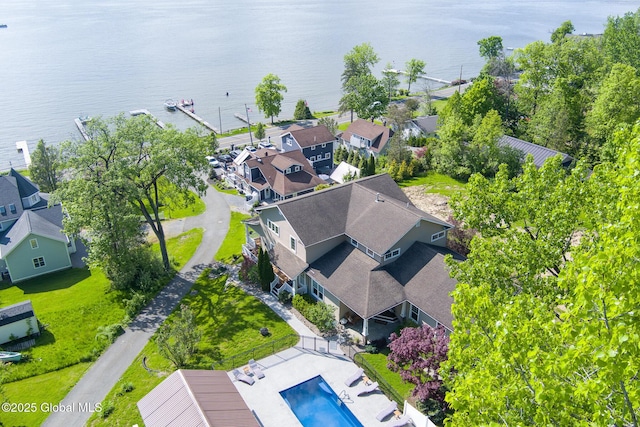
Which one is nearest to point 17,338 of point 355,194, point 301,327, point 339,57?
point 301,327

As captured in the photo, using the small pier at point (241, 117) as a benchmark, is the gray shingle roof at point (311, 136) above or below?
above

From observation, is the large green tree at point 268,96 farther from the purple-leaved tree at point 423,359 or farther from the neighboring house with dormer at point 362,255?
the purple-leaved tree at point 423,359

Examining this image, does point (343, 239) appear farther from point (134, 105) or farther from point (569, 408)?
point (134, 105)

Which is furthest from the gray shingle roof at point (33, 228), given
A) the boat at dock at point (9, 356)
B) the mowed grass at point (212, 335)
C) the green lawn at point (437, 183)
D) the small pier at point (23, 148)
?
the green lawn at point (437, 183)

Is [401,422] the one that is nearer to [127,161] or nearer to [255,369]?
[255,369]

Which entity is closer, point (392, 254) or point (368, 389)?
point (368, 389)

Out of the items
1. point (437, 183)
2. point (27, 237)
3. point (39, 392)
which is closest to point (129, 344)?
point (39, 392)
